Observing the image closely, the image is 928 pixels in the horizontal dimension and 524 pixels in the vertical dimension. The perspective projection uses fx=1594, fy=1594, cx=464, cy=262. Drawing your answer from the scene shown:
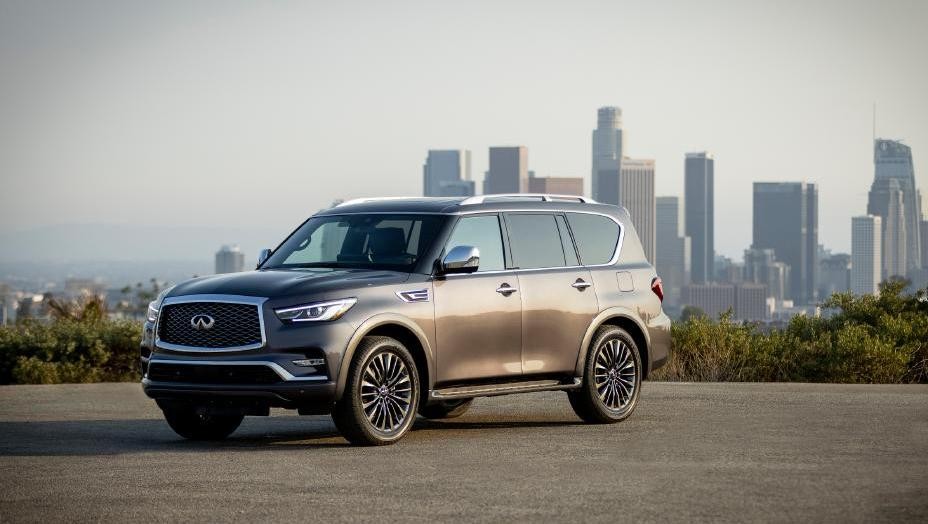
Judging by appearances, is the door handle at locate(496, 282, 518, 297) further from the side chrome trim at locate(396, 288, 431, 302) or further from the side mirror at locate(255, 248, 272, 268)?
the side mirror at locate(255, 248, 272, 268)

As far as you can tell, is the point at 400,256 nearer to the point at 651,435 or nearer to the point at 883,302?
the point at 651,435

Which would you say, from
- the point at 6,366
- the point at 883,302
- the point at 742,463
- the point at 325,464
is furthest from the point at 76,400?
the point at 883,302

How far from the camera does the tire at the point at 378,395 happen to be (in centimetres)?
1226

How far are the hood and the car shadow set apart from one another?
4.12 feet

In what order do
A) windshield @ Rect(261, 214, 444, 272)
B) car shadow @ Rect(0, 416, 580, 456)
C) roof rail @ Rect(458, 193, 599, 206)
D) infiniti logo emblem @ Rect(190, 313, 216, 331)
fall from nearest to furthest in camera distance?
1. infiniti logo emblem @ Rect(190, 313, 216, 331)
2. car shadow @ Rect(0, 416, 580, 456)
3. windshield @ Rect(261, 214, 444, 272)
4. roof rail @ Rect(458, 193, 599, 206)

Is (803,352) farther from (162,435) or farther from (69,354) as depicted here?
(162,435)

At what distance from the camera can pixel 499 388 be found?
13.5 m

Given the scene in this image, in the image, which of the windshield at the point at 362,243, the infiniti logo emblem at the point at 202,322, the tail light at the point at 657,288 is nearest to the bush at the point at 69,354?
the windshield at the point at 362,243

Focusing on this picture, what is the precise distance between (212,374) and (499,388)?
256cm

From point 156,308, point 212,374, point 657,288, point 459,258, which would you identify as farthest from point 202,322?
point 657,288

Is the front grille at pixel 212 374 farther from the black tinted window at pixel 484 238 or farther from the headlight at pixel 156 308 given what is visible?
the black tinted window at pixel 484 238

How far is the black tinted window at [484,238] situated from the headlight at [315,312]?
1.53 metres

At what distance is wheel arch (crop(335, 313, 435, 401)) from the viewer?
12.2 metres

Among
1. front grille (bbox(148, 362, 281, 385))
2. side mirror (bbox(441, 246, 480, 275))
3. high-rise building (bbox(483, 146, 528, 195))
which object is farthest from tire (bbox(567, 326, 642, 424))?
high-rise building (bbox(483, 146, 528, 195))
